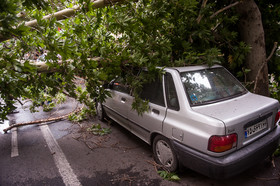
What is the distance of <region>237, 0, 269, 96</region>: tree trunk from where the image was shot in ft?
13.7

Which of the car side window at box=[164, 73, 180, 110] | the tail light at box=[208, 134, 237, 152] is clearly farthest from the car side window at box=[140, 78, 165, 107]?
the tail light at box=[208, 134, 237, 152]

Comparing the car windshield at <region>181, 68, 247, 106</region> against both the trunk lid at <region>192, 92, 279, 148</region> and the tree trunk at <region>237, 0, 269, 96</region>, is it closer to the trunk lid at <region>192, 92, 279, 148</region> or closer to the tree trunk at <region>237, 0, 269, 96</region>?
the trunk lid at <region>192, 92, 279, 148</region>

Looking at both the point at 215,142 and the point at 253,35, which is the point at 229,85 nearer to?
the point at 215,142

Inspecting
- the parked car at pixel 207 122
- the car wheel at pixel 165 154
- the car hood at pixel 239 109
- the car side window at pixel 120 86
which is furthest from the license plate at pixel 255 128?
the car side window at pixel 120 86

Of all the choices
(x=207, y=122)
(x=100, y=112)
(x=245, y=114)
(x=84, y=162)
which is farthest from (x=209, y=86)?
(x=100, y=112)

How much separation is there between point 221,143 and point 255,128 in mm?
678

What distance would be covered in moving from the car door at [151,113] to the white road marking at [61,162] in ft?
4.54

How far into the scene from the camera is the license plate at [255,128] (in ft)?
8.27

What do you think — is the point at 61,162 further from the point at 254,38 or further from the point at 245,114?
the point at 254,38

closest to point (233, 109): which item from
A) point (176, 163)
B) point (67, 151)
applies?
point (176, 163)

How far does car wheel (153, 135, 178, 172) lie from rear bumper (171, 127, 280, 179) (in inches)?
7.2

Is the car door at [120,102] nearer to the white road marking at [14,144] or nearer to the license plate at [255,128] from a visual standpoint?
the license plate at [255,128]

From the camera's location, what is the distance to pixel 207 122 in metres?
2.37

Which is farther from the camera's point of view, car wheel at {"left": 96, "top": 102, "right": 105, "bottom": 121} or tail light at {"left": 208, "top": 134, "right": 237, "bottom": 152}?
car wheel at {"left": 96, "top": 102, "right": 105, "bottom": 121}
